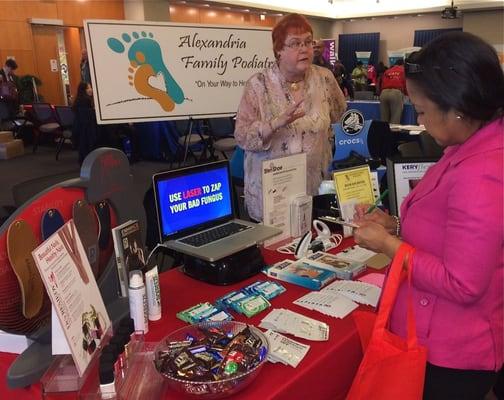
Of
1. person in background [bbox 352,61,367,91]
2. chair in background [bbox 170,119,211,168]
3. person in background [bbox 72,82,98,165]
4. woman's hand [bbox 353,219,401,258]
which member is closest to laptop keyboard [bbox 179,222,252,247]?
woman's hand [bbox 353,219,401,258]

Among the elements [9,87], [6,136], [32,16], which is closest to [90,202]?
[6,136]

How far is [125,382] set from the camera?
100cm

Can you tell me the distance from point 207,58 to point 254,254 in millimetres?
2082

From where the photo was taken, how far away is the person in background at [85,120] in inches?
242

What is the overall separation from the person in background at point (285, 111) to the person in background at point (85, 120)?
4500 millimetres

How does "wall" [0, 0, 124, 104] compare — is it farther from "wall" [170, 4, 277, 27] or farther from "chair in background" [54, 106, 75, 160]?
"chair in background" [54, 106, 75, 160]

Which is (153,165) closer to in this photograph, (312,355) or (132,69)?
(132,69)

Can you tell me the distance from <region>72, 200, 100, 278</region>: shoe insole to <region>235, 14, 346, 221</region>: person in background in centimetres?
90

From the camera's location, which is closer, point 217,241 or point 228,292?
point 228,292

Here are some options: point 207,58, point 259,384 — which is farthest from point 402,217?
point 207,58

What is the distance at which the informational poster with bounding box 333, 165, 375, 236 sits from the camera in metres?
1.82

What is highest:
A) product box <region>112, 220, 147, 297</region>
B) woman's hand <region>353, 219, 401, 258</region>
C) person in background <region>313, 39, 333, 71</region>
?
person in background <region>313, 39, 333, 71</region>

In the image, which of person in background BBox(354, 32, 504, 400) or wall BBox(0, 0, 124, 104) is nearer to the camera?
person in background BBox(354, 32, 504, 400)

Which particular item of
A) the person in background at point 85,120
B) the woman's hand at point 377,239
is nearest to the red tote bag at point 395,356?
the woman's hand at point 377,239
